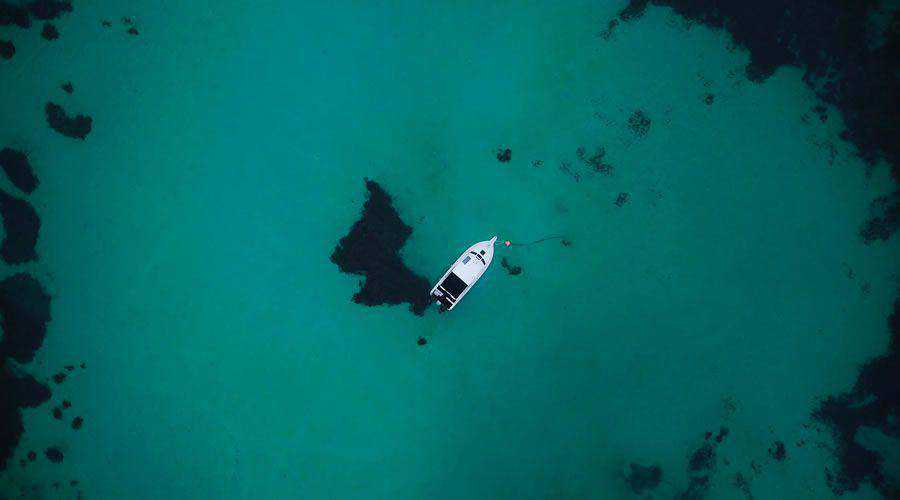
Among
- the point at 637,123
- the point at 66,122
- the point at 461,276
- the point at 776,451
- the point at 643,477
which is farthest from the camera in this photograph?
the point at 776,451

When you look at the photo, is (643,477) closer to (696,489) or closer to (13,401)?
(696,489)

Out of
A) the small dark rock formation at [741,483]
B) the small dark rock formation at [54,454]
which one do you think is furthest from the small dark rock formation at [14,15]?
the small dark rock formation at [741,483]

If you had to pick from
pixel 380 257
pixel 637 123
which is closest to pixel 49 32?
pixel 380 257

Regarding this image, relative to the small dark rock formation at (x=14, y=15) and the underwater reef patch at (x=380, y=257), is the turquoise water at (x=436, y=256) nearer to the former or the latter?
the underwater reef patch at (x=380, y=257)

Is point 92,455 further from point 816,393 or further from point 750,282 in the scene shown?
point 816,393

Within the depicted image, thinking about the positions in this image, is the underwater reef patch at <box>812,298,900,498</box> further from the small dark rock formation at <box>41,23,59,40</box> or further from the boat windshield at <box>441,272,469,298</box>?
the small dark rock formation at <box>41,23,59,40</box>

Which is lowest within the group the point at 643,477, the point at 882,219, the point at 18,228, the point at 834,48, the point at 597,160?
the point at 18,228
